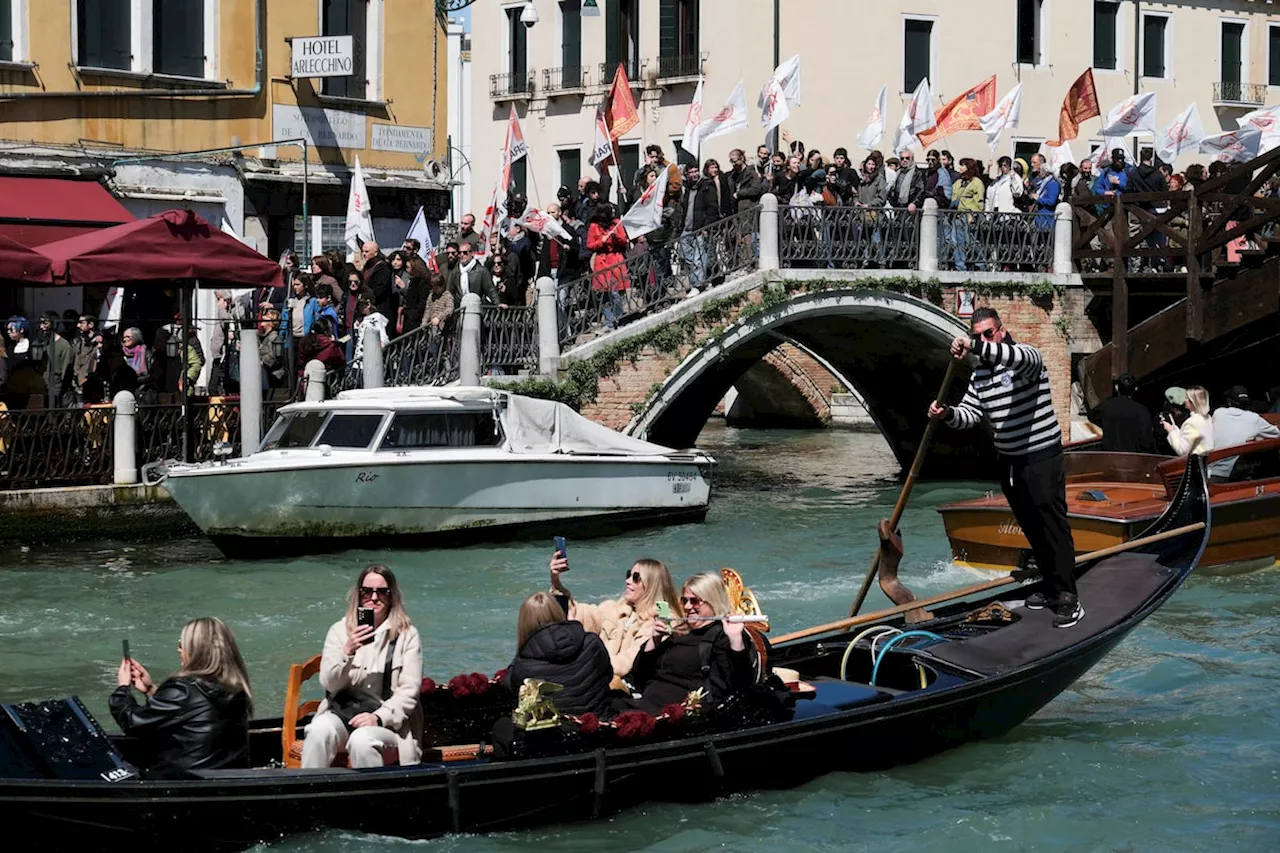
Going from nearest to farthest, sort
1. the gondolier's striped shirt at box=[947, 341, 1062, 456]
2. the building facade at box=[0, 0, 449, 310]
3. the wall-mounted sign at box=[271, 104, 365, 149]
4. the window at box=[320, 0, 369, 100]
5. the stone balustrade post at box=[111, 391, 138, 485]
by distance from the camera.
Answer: the gondolier's striped shirt at box=[947, 341, 1062, 456] < the stone balustrade post at box=[111, 391, 138, 485] < the building facade at box=[0, 0, 449, 310] < the wall-mounted sign at box=[271, 104, 365, 149] < the window at box=[320, 0, 369, 100]

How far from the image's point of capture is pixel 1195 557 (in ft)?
29.3

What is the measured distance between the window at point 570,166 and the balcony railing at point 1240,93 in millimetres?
9696

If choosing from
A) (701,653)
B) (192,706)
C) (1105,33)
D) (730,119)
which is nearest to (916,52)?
(1105,33)

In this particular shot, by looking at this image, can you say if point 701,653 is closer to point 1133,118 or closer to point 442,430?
point 442,430

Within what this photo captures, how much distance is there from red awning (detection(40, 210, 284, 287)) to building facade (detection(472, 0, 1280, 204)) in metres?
12.3

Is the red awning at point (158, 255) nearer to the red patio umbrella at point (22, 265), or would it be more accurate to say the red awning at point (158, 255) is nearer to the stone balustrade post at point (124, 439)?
the red patio umbrella at point (22, 265)

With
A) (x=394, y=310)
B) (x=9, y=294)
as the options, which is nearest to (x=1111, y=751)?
(x=394, y=310)

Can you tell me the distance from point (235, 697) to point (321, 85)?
1244cm

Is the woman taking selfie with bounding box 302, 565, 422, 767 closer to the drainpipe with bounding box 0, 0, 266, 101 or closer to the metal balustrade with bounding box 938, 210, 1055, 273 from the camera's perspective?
the drainpipe with bounding box 0, 0, 266, 101

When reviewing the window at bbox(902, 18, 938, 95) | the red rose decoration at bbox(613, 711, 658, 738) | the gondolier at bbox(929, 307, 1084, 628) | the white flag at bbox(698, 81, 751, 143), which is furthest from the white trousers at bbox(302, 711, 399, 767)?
the window at bbox(902, 18, 938, 95)

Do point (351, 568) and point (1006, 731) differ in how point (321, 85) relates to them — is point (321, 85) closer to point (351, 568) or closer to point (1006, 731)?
point (351, 568)

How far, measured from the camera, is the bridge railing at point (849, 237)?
16.3 meters

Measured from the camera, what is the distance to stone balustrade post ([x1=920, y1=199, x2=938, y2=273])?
55.1 ft

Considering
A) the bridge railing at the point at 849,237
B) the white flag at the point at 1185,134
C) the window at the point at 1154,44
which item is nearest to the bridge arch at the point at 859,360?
the bridge railing at the point at 849,237
